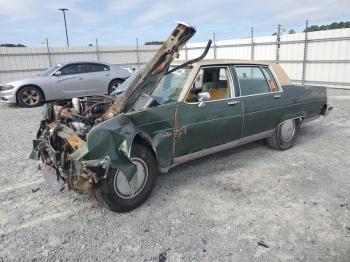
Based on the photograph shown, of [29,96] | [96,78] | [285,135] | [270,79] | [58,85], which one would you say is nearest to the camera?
[270,79]

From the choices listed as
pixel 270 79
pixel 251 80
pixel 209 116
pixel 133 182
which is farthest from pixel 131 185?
pixel 270 79

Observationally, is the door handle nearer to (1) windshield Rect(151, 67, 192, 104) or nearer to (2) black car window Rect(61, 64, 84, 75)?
(1) windshield Rect(151, 67, 192, 104)

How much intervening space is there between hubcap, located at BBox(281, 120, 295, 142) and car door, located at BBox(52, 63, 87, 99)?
778 centimetres

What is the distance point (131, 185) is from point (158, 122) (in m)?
0.77

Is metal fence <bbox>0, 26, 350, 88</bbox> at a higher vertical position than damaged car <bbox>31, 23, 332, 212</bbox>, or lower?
higher

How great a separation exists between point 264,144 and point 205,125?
6.99ft

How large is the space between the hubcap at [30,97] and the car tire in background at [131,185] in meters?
8.37

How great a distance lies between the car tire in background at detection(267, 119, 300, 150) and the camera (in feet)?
17.0

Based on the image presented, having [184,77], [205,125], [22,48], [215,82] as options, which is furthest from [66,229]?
[22,48]

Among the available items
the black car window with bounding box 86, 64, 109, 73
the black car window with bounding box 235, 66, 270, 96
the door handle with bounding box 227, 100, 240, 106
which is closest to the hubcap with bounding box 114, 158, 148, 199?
the door handle with bounding box 227, 100, 240, 106

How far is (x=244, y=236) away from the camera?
118 inches

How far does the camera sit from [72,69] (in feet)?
35.4

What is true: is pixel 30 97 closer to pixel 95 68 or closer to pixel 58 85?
pixel 58 85

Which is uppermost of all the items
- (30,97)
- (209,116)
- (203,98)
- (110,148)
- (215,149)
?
(203,98)
